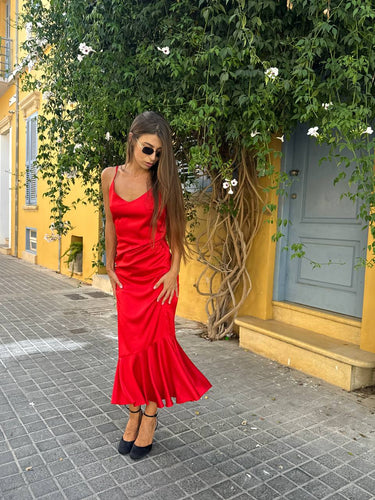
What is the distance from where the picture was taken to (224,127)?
3.52 meters

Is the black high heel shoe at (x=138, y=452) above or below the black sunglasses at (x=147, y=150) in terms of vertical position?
below

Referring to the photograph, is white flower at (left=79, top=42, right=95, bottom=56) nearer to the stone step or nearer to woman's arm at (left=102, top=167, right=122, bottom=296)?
woman's arm at (left=102, top=167, right=122, bottom=296)

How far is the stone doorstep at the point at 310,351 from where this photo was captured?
3275 millimetres

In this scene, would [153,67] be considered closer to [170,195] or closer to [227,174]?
[227,174]

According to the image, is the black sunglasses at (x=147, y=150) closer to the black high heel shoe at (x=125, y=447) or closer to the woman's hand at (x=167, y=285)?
the woman's hand at (x=167, y=285)

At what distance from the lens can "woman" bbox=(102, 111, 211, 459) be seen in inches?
87.3

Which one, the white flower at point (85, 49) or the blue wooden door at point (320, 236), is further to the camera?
the blue wooden door at point (320, 236)

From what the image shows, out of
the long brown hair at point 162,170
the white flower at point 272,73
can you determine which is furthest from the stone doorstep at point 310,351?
the white flower at point 272,73

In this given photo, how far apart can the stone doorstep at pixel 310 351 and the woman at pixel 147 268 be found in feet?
4.89

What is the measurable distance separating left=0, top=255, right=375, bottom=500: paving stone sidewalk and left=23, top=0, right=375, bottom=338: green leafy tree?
4.14 feet

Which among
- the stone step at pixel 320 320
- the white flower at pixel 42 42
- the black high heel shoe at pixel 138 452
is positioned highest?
the white flower at pixel 42 42

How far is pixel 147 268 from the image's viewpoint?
2.26 metres

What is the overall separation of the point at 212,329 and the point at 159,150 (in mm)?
2781

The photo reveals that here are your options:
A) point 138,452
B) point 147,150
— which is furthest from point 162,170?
point 138,452
